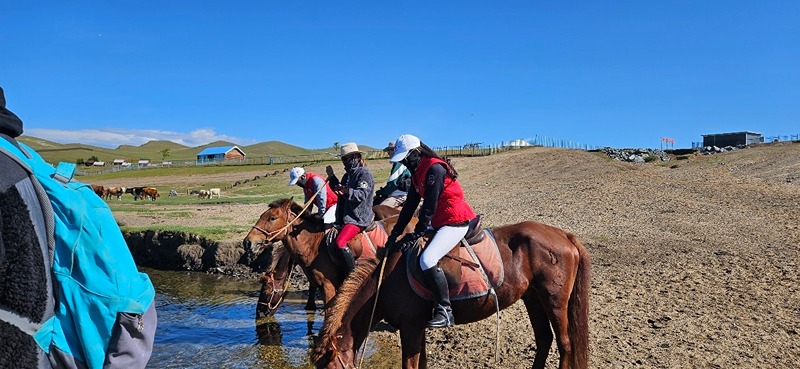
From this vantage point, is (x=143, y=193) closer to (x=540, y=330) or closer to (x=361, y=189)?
(x=361, y=189)

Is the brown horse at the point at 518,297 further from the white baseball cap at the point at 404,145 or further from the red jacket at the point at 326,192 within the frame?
the red jacket at the point at 326,192

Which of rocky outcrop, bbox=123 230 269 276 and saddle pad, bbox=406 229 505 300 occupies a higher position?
saddle pad, bbox=406 229 505 300

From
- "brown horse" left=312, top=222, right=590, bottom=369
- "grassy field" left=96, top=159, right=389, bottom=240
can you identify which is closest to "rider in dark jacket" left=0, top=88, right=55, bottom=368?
"brown horse" left=312, top=222, right=590, bottom=369

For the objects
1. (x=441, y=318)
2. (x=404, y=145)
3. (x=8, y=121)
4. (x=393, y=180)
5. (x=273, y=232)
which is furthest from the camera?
(x=393, y=180)

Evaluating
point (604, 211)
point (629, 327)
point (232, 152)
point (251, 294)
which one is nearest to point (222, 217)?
point (251, 294)

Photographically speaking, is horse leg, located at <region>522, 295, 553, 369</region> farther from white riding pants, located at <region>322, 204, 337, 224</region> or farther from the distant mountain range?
the distant mountain range

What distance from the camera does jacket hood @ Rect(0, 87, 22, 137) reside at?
1802mm

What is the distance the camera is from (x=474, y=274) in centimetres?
579

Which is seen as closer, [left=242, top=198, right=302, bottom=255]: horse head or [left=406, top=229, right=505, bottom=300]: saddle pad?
[left=406, top=229, right=505, bottom=300]: saddle pad

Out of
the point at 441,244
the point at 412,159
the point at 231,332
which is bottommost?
the point at 231,332

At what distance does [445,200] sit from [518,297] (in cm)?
140

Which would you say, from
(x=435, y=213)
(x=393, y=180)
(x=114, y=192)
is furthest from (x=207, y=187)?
(x=435, y=213)

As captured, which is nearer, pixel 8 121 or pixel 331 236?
pixel 8 121

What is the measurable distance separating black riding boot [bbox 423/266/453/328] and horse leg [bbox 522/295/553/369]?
1.44 m
